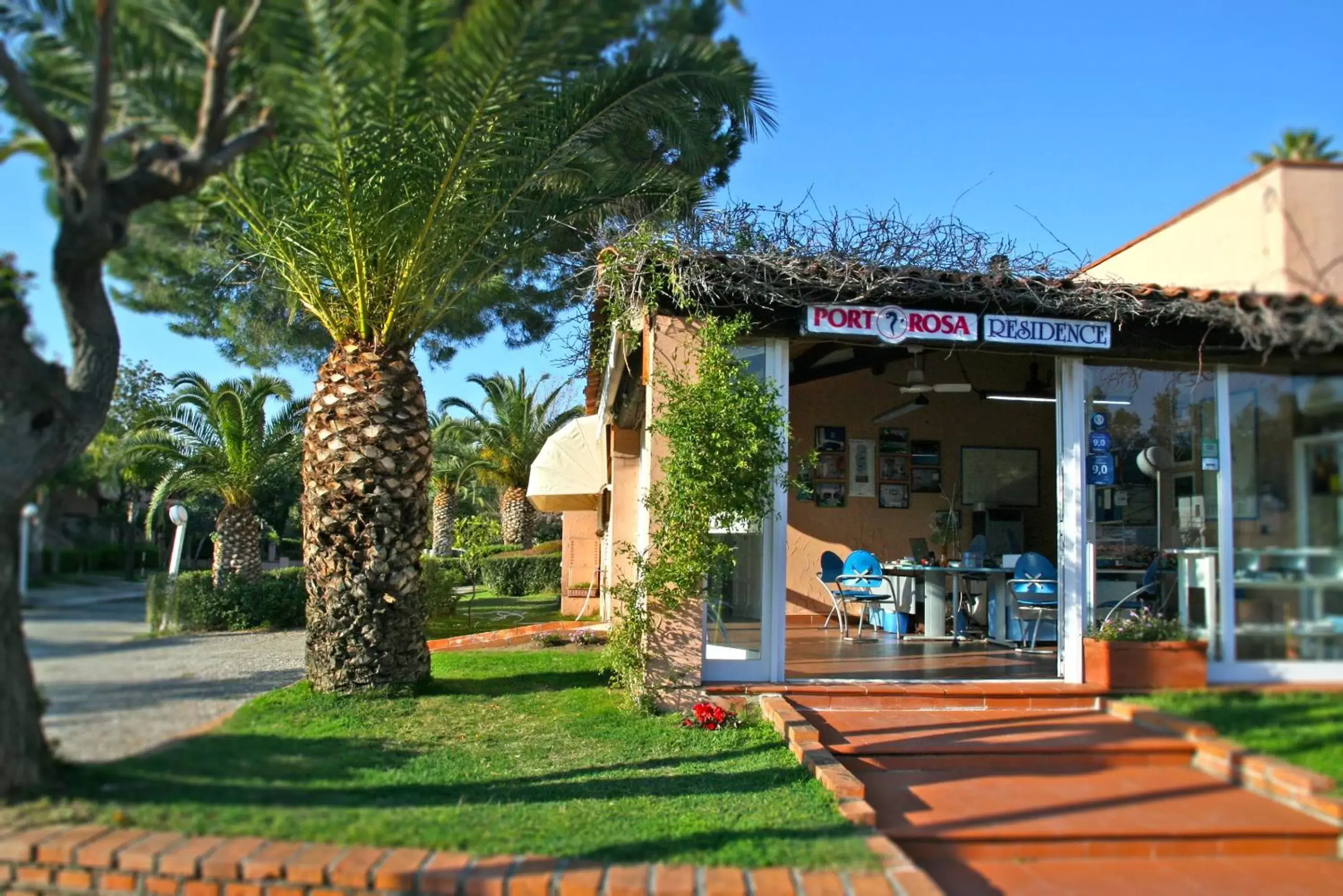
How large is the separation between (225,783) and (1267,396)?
7.84 meters

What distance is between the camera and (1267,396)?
7512 mm

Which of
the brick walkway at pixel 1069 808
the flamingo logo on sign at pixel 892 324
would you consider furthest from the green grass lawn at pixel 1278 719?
the flamingo logo on sign at pixel 892 324

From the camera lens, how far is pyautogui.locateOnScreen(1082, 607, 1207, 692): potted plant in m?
7.47

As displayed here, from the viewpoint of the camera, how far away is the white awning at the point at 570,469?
1462 cm

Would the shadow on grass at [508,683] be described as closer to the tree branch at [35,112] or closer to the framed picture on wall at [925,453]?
the tree branch at [35,112]

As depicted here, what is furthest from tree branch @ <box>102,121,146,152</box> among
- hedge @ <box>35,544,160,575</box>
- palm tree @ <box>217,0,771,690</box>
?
hedge @ <box>35,544,160,575</box>

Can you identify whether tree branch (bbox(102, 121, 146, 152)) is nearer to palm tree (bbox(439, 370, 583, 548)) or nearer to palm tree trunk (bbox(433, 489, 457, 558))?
palm tree (bbox(439, 370, 583, 548))

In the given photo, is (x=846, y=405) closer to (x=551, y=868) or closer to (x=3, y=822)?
(x=551, y=868)

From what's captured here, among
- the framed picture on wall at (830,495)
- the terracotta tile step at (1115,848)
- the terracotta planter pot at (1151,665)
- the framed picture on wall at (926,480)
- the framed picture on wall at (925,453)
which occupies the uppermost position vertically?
the framed picture on wall at (925,453)

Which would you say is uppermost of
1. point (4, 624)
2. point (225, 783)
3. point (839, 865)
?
point (4, 624)

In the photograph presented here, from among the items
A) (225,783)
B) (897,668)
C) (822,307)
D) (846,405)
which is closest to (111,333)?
(225,783)

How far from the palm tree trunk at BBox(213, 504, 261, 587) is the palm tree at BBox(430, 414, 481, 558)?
42.4ft

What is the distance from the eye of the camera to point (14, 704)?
3855 millimetres

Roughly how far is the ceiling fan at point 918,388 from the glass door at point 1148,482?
189cm
